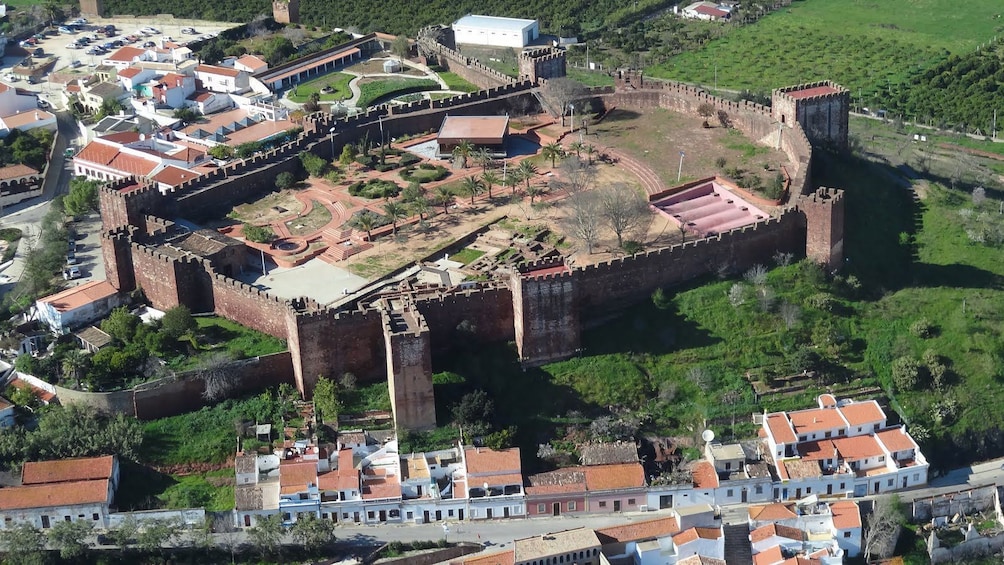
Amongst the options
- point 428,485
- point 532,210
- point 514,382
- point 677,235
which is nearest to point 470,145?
point 532,210

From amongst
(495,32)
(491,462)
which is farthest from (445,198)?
(495,32)

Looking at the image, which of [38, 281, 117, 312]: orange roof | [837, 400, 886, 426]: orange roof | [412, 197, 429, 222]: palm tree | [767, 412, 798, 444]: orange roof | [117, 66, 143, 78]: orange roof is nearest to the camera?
[767, 412, 798, 444]: orange roof

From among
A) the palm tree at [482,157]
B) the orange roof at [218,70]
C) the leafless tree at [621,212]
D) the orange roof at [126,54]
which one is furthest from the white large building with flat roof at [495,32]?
the leafless tree at [621,212]

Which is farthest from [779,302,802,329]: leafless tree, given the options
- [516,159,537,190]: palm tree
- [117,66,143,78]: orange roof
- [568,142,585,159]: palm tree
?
[117,66,143,78]: orange roof

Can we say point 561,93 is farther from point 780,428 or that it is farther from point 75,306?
point 75,306

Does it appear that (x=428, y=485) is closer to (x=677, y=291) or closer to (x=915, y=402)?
(x=677, y=291)

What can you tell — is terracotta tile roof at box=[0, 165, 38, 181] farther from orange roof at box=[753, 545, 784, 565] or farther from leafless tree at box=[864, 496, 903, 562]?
leafless tree at box=[864, 496, 903, 562]

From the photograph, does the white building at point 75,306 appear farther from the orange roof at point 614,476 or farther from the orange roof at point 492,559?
the orange roof at point 614,476
